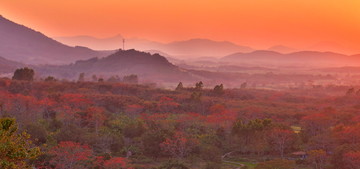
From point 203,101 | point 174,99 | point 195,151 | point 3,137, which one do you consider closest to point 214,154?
point 195,151

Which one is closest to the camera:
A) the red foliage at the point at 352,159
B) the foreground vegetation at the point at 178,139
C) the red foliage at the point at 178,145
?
the red foliage at the point at 352,159

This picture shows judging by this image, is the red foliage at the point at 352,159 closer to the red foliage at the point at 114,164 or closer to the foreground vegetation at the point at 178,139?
the foreground vegetation at the point at 178,139

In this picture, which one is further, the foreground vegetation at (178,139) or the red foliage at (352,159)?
the foreground vegetation at (178,139)

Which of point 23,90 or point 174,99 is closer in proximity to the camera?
point 23,90

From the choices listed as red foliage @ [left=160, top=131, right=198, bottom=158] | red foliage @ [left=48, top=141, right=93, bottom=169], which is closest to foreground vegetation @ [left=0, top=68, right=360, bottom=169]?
red foliage @ [left=160, top=131, right=198, bottom=158]

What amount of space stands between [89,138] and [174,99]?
167ft

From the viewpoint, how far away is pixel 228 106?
319ft

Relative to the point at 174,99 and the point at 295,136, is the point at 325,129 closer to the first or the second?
the point at 295,136

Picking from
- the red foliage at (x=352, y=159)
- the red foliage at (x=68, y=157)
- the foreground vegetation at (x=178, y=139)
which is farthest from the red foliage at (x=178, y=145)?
the red foliage at (x=352, y=159)

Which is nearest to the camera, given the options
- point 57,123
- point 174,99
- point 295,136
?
point 295,136

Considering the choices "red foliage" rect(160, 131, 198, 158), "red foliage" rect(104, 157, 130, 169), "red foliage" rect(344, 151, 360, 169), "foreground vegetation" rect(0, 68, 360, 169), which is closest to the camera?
"red foliage" rect(104, 157, 130, 169)

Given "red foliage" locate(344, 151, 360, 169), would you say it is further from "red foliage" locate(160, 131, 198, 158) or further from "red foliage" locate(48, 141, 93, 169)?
"red foliage" locate(48, 141, 93, 169)

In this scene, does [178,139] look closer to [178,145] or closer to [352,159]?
[178,145]

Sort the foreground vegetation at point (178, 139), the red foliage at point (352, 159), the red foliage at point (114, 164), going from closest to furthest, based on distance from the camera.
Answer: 1. the red foliage at point (114, 164)
2. the red foliage at point (352, 159)
3. the foreground vegetation at point (178, 139)
